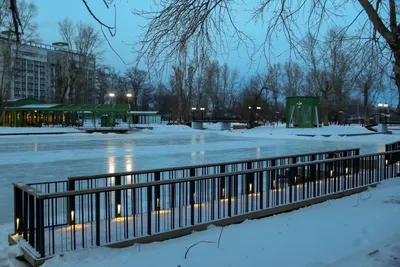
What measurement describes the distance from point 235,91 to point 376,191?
273ft

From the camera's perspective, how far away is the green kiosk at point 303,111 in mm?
47438

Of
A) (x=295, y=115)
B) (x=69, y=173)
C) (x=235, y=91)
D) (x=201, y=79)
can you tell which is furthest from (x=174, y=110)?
(x=201, y=79)

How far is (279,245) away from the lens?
4996 mm

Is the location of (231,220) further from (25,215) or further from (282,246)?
(25,215)

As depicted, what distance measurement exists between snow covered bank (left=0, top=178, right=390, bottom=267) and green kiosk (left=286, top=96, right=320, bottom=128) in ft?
138

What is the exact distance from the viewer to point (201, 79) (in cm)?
771

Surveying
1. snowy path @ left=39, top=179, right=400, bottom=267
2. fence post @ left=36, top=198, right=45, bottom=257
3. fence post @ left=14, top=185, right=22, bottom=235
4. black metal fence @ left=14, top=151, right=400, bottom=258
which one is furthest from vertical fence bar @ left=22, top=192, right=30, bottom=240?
snowy path @ left=39, top=179, right=400, bottom=267

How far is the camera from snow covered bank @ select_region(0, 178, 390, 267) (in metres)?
4.46

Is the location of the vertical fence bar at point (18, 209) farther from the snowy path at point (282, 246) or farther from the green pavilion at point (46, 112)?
the green pavilion at point (46, 112)

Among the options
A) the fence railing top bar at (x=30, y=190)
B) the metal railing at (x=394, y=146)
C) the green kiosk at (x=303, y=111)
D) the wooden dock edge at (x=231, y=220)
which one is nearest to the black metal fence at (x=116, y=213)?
the fence railing top bar at (x=30, y=190)

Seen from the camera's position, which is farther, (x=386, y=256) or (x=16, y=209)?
(x=16, y=209)

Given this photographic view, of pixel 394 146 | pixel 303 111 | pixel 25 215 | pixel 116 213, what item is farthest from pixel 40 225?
pixel 303 111

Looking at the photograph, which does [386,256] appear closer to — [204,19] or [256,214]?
[256,214]

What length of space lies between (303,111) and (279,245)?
44.4 m
